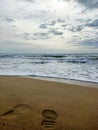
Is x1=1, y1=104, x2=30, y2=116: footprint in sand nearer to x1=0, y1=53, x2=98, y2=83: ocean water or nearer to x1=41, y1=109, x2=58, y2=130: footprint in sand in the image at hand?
x1=41, y1=109, x2=58, y2=130: footprint in sand

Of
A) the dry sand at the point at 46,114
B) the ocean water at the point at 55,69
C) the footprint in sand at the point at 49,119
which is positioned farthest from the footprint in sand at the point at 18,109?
the ocean water at the point at 55,69

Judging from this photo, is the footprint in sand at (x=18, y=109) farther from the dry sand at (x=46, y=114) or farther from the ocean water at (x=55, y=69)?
the ocean water at (x=55, y=69)

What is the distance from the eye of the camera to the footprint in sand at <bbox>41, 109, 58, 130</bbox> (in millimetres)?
2352

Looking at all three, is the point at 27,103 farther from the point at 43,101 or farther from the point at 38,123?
the point at 38,123

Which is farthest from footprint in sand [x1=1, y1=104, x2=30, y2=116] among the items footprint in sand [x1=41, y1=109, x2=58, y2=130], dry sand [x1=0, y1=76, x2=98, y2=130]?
footprint in sand [x1=41, y1=109, x2=58, y2=130]

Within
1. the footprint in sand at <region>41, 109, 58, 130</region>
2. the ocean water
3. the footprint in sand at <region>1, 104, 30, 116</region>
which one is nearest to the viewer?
the footprint in sand at <region>41, 109, 58, 130</region>

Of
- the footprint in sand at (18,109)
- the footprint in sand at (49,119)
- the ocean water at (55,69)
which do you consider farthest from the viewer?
the ocean water at (55,69)

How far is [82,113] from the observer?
2.83m

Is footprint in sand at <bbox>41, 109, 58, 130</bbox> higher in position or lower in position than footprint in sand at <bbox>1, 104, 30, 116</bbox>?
lower

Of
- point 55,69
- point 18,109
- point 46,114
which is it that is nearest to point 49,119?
point 46,114

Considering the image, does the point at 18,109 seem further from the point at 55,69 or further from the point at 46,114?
the point at 55,69

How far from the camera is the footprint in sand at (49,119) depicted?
2.35 metres

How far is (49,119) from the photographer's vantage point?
2562 mm

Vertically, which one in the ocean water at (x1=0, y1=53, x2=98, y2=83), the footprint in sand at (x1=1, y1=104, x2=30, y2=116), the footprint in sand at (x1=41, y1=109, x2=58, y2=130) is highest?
the footprint in sand at (x1=1, y1=104, x2=30, y2=116)
